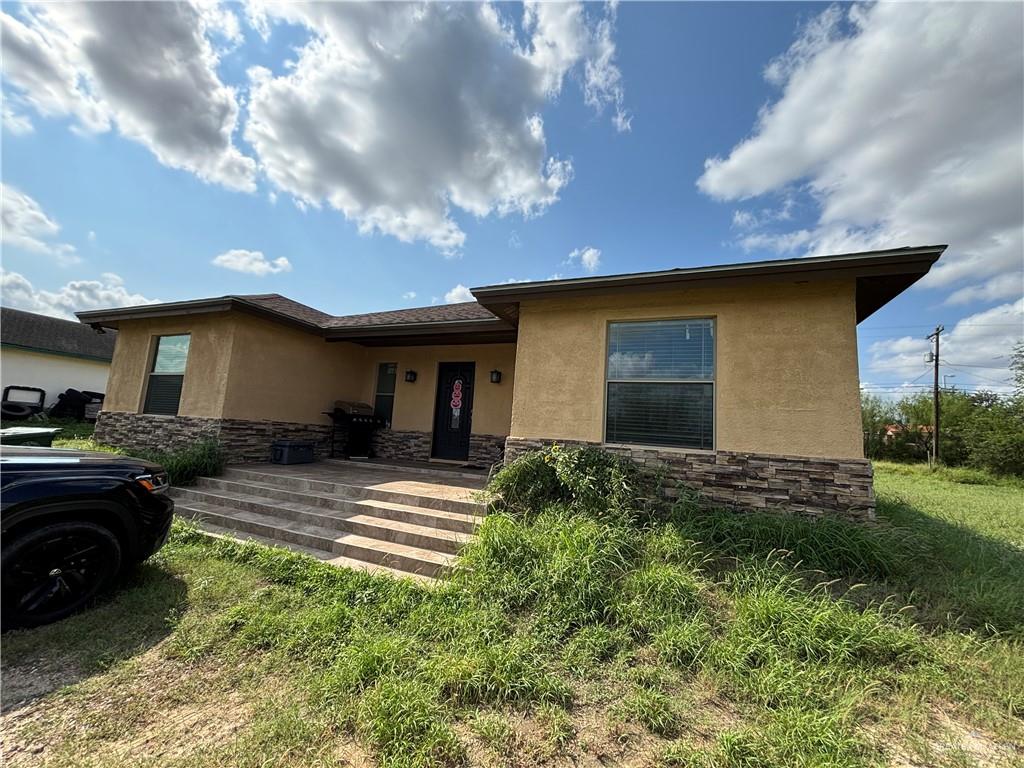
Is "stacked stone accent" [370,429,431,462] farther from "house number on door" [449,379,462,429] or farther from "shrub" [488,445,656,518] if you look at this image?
"shrub" [488,445,656,518]

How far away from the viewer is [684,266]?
4.78 m

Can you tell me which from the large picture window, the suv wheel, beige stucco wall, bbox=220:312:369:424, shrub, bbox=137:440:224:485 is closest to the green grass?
the suv wheel

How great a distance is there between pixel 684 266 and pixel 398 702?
4928 millimetres

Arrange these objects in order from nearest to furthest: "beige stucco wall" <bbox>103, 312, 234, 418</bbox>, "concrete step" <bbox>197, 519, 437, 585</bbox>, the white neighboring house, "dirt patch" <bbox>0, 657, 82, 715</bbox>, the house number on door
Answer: "dirt patch" <bbox>0, 657, 82, 715</bbox> → "concrete step" <bbox>197, 519, 437, 585</bbox> → "beige stucco wall" <bbox>103, 312, 234, 418</bbox> → the house number on door → the white neighboring house

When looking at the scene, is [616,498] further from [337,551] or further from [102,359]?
[102,359]

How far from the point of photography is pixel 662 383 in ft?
16.6

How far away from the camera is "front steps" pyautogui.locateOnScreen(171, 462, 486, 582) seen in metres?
4.13

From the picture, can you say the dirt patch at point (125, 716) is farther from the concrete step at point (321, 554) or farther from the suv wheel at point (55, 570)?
the concrete step at point (321, 554)

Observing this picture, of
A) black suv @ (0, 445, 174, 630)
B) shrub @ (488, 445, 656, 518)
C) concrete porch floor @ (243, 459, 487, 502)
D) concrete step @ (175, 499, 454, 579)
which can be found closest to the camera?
black suv @ (0, 445, 174, 630)

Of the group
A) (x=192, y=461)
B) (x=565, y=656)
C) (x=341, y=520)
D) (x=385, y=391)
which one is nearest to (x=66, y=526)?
(x=341, y=520)

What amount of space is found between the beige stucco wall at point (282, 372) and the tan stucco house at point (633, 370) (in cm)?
4

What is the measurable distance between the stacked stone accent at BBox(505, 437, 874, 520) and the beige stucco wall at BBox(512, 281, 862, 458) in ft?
0.43

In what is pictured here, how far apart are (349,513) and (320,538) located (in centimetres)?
67

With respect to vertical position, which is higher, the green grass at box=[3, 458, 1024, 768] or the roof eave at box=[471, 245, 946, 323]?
the roof eave at box=[471, 245, 946, 323]
